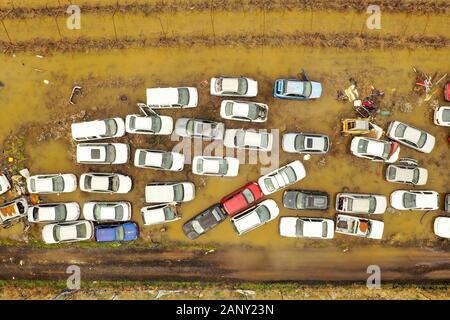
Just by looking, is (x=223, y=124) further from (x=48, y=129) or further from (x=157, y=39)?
(x=48, y=129)

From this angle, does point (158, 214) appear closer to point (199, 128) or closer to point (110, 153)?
point (110, 153)

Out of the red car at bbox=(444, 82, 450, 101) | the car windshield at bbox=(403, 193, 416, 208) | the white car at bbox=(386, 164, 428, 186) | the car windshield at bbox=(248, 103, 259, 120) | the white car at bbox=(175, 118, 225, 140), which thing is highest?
the red car at bbox=(444, 82, 450, 101)

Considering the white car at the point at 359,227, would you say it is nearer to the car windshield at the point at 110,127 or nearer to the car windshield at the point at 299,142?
Answer: the car windshield at the point at 299,142

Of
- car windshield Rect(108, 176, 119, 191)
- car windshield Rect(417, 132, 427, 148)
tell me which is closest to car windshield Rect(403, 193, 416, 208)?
car windshield Rect(417, 132, 427, 148)

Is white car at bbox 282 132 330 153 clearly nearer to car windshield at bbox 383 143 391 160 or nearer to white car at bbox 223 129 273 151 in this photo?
white car at bbox 223 129 273 151

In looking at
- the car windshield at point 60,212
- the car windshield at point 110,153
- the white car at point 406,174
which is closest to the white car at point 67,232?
the car windshield at point 60,212

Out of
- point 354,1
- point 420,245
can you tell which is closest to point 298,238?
point 420,245
